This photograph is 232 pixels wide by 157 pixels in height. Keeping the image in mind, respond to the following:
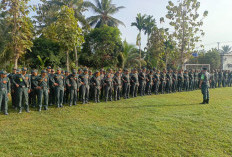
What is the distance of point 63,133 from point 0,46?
47.9 feet

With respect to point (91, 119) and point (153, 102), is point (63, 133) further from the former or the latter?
point (153, 102)

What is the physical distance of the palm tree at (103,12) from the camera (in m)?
25.0

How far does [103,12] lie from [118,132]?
22.3 metres

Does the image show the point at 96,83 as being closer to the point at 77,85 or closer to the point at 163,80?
the point at 77,85

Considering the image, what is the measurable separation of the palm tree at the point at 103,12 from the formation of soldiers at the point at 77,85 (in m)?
14.4

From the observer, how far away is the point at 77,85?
29.8 ft

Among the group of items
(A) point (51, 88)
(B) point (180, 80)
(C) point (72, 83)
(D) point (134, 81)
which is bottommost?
(A) point (51, 88)

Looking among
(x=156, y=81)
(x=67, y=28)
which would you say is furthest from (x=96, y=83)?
(x=67, y=28)

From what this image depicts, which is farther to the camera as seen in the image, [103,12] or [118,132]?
[103,12]

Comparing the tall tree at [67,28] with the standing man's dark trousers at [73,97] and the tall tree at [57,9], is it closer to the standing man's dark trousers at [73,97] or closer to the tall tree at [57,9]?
the tall tree at [57,9]

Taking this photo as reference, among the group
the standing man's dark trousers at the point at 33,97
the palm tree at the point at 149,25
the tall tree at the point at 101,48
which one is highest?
the palm tree at the point at 149,25

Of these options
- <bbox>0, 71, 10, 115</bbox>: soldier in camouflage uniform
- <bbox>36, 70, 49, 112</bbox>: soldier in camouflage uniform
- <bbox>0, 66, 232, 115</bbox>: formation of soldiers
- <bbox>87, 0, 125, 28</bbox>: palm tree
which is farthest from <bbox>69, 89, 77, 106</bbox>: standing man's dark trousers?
<bbox>87, 0, 125, 28</bbox>: palm tree

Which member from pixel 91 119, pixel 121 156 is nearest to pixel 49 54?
pixel 91 119

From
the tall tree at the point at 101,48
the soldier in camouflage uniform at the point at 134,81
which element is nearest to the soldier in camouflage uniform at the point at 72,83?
the soldier in camouflage uniform at the point at 134,81
